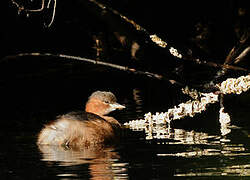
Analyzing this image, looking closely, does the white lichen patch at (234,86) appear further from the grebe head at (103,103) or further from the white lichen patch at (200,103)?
the grebe head at (103,103)

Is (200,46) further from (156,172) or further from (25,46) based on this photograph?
(156,172)

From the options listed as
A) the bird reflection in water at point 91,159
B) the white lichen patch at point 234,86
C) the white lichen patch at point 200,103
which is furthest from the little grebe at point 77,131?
the white lichen patch at point 234,86

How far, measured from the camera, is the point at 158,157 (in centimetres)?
632

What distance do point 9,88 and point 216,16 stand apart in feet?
13.9

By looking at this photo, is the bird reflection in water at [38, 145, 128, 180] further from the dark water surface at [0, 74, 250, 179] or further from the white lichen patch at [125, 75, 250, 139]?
the white lichen patch at [125, 75, 250, 139]

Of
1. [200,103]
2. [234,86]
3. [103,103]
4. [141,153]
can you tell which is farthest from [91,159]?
[103,103]

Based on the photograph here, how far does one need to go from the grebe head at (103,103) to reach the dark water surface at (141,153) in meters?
0.35

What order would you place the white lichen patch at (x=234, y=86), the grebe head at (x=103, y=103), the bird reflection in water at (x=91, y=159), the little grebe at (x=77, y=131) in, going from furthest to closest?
the grebe head at (x=103, y=103) < the little grebe at (x=77, y=131) < the bird reflection in water at (x=91, y=159) < the white lichen patch at (x=234, y=86)

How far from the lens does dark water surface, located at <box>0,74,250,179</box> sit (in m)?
5.55

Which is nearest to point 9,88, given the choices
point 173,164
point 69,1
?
point 69,1

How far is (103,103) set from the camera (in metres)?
8.89

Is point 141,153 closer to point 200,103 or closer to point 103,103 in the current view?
point 200,103

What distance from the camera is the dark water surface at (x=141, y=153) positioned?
18.2 ft

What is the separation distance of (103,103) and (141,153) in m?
2.37
